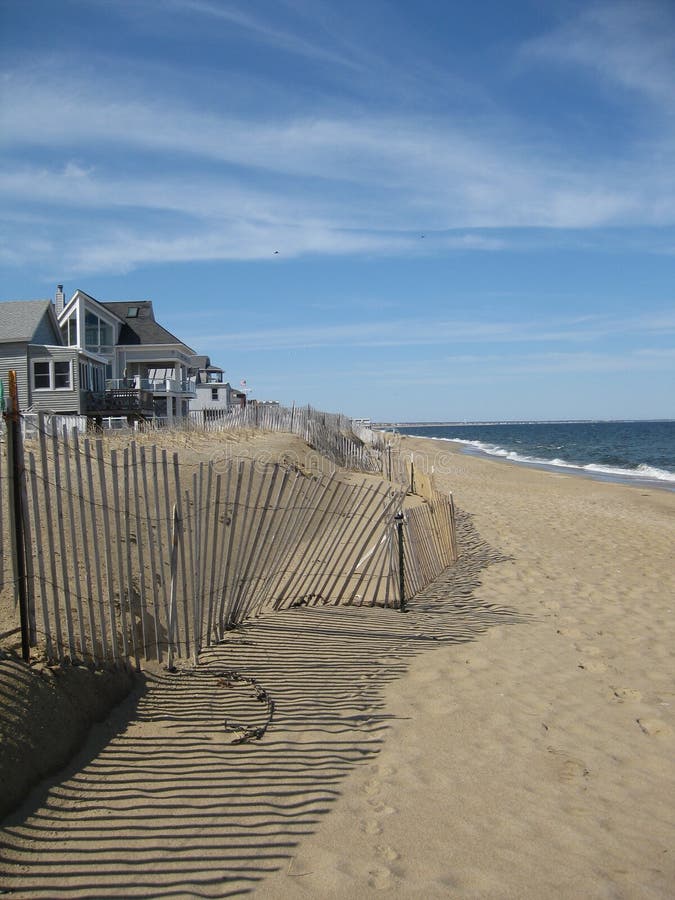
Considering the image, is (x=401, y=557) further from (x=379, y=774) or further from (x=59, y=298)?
(x=59, y=298)

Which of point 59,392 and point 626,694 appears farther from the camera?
point 59,392

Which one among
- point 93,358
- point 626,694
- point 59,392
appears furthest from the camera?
point 93,358

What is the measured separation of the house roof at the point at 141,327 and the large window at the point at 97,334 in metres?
0.96

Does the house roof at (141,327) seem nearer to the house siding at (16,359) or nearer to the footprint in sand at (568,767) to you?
the house siding at (16,359)

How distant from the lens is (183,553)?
4.85 m

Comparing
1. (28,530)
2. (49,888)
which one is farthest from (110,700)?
(49,888)

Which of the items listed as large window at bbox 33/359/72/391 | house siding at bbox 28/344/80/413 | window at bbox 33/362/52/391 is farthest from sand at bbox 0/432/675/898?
window at bbox 33/362/52/391

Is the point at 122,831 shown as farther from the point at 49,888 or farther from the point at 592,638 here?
the point at 592,638

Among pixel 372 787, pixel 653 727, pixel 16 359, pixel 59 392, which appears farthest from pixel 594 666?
pixel 16 359

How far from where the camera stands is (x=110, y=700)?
419 centimetres

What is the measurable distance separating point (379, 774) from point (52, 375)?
2522 centimetres

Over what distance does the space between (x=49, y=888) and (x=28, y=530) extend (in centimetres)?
187

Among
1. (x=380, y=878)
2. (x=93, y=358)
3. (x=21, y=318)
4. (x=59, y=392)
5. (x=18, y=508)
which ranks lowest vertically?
(x=380, y=878)

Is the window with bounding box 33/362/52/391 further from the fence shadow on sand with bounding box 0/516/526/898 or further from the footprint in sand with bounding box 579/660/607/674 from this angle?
the footprint in sand with bounding box 579/660/607/674
